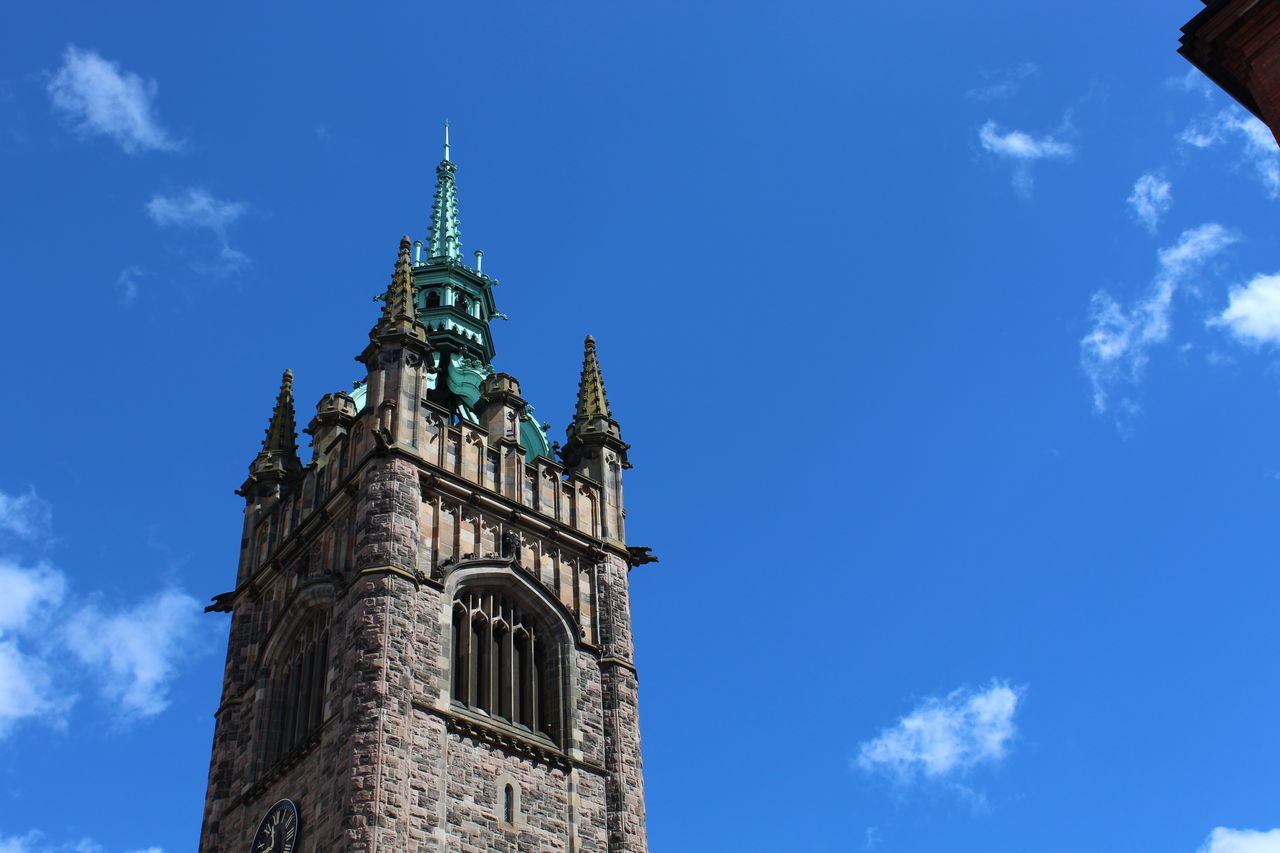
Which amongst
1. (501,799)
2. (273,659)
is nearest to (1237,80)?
(501,799)

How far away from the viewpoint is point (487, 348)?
1948 inches

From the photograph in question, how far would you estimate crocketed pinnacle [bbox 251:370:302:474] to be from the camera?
43031 mm

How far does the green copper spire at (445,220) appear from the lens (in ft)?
174

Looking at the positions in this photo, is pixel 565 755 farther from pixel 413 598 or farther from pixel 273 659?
pixel 273 659

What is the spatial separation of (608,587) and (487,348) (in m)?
14.2

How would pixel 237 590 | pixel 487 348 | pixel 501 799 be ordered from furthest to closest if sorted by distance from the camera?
1. pixel 487 348
2. pixel 237 590
3. pixel 501 799

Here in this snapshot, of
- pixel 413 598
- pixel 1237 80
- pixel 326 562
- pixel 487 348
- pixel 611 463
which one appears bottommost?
pixel 1237 80

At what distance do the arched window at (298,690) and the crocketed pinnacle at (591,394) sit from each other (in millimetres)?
11349

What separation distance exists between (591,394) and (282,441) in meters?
9.82

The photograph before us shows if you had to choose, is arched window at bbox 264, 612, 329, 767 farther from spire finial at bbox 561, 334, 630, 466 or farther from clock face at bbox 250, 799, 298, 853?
spire finial at bbox 561, 334, 630, 466

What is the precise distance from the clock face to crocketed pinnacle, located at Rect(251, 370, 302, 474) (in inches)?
515

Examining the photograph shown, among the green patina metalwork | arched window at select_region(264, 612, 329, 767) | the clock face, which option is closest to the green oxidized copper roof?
the green patina metalwork

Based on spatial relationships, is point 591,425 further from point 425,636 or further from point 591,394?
point 425,636

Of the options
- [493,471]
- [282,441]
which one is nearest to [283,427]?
[282,441]
